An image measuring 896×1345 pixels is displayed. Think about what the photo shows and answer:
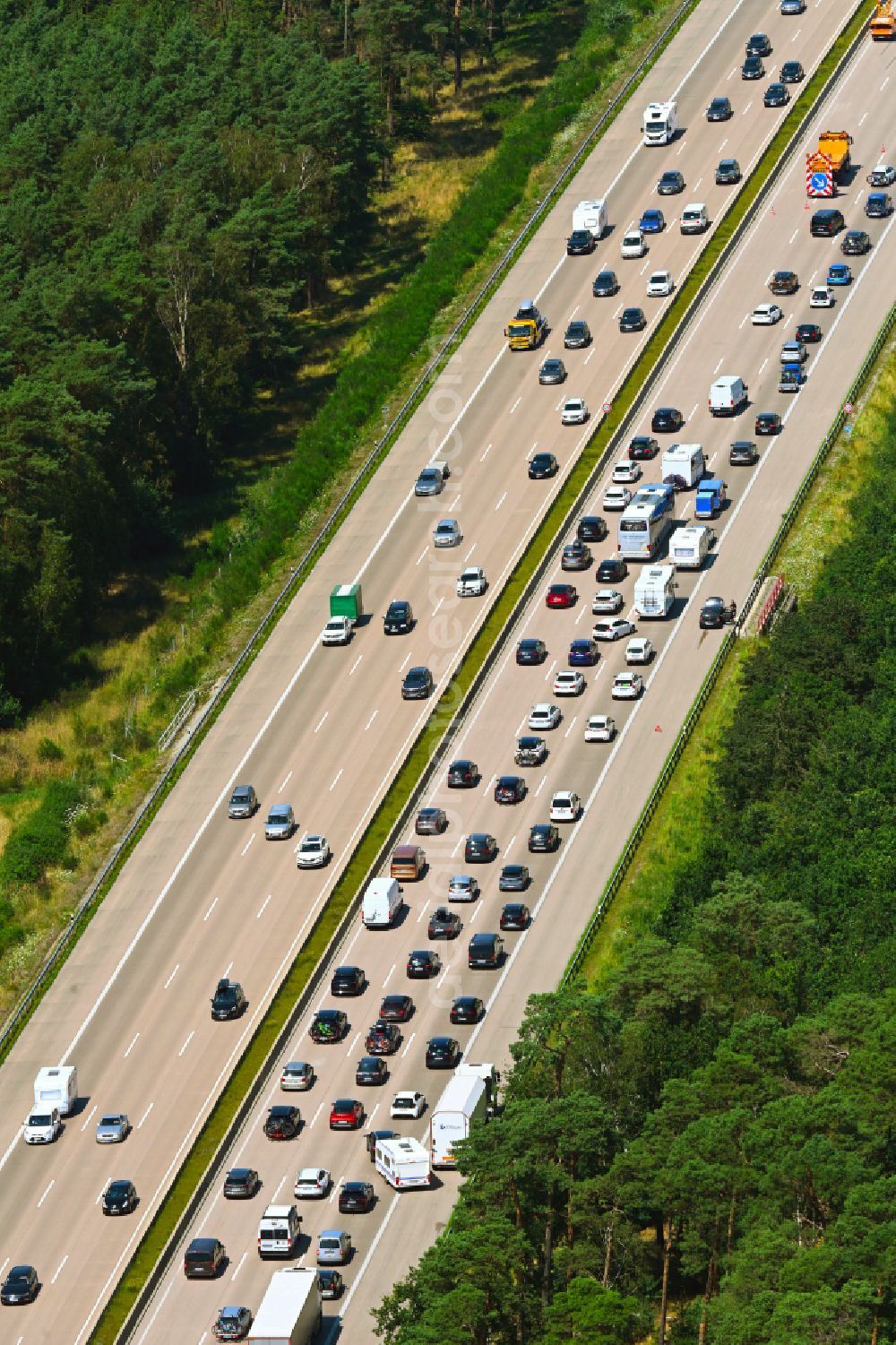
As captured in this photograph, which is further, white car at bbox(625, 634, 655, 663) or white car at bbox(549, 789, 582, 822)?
white car at bbox(625, 634, 655, 663)

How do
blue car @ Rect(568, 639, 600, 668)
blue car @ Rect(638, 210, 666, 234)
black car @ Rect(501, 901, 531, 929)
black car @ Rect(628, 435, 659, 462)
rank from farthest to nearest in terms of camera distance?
1. blue car @ Rect(638, 210, 666, 234)
2. black car @ Rect(628, 435, 659, 462)
3. blue car @ Rect(568, 639, 600, 668)
4. black car @ Rect(501, 901, 531, 929)

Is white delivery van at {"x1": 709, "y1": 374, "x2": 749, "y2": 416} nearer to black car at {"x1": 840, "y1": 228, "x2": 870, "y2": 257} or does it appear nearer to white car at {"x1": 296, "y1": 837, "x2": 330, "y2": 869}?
black car at {"x1": 840, "y1": 228, "x2": 870, "y2": 257}

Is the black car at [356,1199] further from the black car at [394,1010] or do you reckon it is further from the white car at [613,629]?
the white car at [613,629]

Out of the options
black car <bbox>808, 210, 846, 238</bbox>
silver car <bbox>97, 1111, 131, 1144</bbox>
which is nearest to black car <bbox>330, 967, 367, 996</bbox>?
silver car <bbox>97, 1111, 131, 1144</bbox>

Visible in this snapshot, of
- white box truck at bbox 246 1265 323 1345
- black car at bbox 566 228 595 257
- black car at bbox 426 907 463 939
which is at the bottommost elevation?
black car at bbox 566 228 595 257

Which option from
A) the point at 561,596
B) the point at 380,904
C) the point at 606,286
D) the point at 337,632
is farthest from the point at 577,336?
the point at 380,904

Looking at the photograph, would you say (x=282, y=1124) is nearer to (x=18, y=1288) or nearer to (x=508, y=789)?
(x=18, y=1288)

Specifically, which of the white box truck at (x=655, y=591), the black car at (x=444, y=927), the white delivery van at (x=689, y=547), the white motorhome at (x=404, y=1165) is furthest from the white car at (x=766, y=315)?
the white motorhome at (x=404, y=1165)
